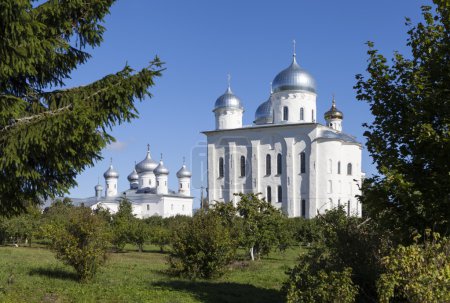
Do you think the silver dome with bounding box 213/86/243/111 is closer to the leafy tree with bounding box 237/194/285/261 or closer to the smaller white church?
the smaller white church

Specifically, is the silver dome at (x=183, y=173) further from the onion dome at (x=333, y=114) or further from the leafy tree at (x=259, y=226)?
the leafy tree at (x=259, y=226)

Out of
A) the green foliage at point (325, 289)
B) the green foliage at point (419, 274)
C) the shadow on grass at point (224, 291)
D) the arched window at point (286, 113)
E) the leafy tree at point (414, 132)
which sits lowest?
the shadow on grass at point (224, 291)

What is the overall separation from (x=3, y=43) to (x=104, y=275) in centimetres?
839

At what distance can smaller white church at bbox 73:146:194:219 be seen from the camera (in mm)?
71750

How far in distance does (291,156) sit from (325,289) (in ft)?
129

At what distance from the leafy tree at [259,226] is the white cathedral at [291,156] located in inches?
802

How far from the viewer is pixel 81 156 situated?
789 centimetres

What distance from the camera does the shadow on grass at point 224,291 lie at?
11117 millimetres

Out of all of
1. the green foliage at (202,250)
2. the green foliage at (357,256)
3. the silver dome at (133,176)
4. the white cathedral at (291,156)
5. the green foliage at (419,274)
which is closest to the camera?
the green foliage at (419,274)

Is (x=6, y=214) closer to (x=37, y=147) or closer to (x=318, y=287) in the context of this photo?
(x=37, y=147)

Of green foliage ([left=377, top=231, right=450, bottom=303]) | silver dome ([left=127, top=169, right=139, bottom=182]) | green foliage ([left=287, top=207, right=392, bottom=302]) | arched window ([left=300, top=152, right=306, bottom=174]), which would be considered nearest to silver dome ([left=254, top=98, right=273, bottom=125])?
arched window ([left=300, top=152, right=306, bottom=174])

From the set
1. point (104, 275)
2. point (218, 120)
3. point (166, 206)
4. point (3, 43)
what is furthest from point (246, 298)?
point (166, 206)

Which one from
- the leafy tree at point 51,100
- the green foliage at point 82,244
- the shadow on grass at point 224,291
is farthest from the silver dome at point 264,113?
the leafy tree at point 51,100

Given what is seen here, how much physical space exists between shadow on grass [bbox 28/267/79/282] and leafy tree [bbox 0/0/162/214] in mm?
5474
